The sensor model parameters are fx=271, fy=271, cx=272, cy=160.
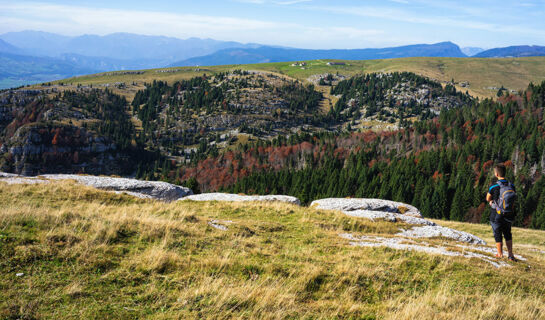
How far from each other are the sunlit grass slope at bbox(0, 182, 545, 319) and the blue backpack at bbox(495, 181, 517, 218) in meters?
2.27

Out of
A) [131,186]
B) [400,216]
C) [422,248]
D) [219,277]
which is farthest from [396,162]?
[219,277]

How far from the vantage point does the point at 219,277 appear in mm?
7887

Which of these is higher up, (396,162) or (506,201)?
(506,201)

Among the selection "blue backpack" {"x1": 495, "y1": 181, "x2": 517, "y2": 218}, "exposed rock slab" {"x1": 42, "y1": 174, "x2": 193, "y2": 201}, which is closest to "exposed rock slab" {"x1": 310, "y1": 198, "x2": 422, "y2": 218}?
"exposed rock slab" {"x1": 42, "y1": 174, "x2": 193, "y2": 201}

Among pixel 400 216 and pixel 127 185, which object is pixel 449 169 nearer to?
pixel 400 216

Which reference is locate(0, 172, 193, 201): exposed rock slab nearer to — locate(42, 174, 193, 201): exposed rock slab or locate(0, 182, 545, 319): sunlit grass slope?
locate(42, 174, 193, 201): exposed rock slab

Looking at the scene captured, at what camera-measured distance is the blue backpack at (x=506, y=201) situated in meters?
11.7

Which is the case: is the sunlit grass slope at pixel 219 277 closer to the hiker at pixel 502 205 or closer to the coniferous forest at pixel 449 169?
the hiker at pixel 502 205

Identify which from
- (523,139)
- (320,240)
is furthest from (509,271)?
(523,139)

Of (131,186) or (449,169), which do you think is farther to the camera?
(449,169)

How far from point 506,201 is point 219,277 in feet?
40.6

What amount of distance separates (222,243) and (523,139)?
165 metres

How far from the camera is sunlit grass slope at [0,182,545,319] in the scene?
6152 millimetres

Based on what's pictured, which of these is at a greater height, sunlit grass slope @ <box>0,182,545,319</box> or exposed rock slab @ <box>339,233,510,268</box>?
sunlit grass slope @ <box>0,182,545,319</box>
